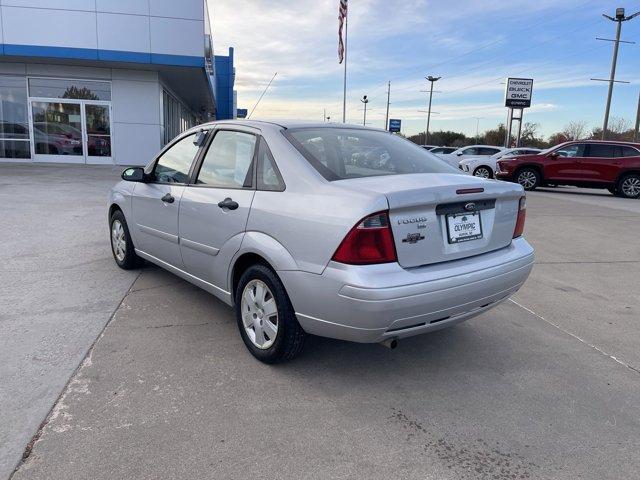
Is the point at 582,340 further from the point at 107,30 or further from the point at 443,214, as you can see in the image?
the point at 107,30

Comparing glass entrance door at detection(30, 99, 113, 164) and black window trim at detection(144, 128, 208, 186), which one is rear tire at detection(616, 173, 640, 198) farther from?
glass entrance door at detection(30, 99, 113, 164)

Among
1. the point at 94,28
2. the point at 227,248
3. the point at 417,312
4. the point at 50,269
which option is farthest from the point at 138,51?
the point at 417,312

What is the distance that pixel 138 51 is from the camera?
17.7m

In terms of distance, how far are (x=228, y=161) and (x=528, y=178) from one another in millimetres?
16414

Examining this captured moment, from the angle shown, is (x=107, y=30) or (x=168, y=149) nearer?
(x=168, y=149)

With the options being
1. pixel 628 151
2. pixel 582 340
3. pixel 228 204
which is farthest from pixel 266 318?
pixel 628 151

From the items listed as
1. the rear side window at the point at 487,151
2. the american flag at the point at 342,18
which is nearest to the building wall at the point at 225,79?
the american flag at the point at 342,18

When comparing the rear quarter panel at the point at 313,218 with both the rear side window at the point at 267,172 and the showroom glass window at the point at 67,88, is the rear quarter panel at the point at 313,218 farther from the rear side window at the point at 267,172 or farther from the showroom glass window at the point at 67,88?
the showroom glass window at the point at 67,88

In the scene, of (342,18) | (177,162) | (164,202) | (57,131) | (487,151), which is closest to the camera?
(164,202)

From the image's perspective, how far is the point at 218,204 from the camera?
364 centimetres

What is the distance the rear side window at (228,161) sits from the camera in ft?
11.9

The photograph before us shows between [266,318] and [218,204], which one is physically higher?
[218,204]

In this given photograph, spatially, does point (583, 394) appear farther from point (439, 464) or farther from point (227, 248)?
point (227, 248)

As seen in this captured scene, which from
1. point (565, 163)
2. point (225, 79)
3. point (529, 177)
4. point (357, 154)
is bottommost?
point (529, 177)
